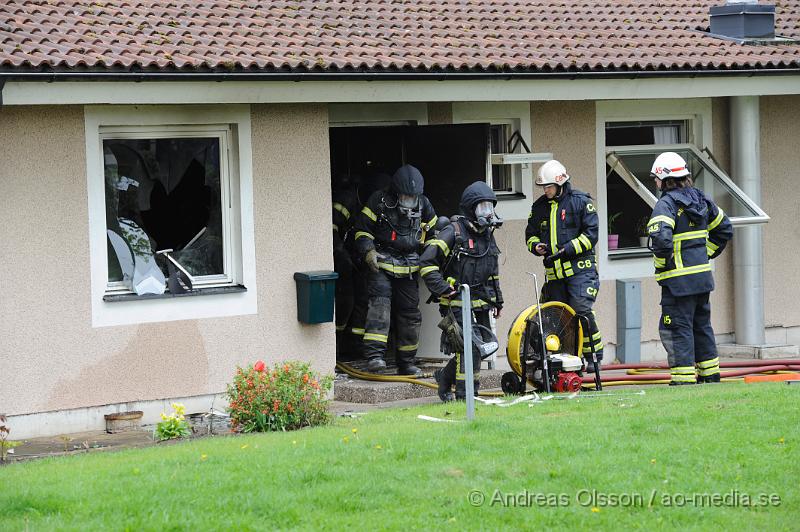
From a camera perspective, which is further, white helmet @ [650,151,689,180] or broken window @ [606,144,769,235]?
broken window @ [606,144,769,235]

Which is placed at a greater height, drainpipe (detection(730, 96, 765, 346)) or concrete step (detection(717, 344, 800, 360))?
drainpipe (detection(730, 96, 765, 346))

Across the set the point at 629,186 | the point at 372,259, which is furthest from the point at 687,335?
the point at 629,186

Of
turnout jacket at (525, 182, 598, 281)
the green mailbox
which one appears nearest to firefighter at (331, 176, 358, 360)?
the green mailbox

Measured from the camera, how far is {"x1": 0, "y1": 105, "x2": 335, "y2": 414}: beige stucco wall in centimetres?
1089

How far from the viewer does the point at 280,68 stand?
37.4 ft

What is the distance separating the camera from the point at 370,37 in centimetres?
1296

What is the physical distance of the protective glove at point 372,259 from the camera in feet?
41.5

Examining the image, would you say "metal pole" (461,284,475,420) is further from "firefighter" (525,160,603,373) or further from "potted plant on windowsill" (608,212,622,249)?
"potted plant on windowsill" (608,212,622,249)

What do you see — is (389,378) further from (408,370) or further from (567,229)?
(567,229)

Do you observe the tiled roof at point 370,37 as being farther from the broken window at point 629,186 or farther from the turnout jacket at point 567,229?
the turnout jacket at point 567,229

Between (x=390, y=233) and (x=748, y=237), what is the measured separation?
15.0ft

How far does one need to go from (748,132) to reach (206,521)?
996 centimetres

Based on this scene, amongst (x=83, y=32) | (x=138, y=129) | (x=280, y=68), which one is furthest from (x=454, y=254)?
(x=83, y=32)

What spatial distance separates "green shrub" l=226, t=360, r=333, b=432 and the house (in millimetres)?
1574
